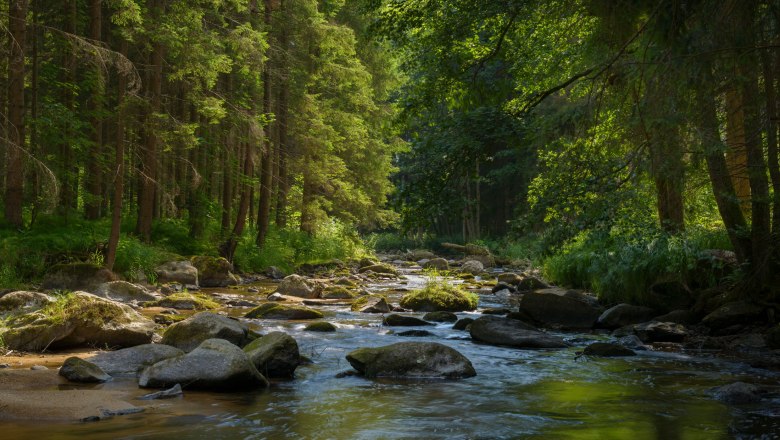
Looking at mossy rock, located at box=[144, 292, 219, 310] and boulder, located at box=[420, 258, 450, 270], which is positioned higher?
boulder, located at box=[420, 258, 450, 270]

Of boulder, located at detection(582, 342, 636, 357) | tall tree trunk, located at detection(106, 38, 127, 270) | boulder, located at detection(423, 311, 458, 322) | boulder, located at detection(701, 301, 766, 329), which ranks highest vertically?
tall tree trunk, located at detection(106, 38, 127, 270)

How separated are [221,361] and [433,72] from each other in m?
5.18

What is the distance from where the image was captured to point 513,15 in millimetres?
8672

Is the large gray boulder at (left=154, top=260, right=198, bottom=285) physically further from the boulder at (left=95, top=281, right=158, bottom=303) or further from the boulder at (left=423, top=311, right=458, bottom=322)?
the boulder at (left=423, top=311, right=458, bottom=322)

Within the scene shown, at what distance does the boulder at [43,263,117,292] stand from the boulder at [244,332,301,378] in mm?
6655

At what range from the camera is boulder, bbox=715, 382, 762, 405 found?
21.1 ft

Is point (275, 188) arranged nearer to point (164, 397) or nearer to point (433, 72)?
point (433, 72)

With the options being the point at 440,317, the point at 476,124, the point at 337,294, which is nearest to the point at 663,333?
the point at 440,317

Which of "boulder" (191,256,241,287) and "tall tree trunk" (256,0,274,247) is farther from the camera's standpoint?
"tall tree trunk" (256,0,274,247)

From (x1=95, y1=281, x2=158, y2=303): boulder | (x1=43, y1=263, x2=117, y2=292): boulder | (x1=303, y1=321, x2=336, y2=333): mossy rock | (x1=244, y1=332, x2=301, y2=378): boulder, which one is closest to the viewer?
(x1=244, y1=332, x2=301, y2=378): boulder

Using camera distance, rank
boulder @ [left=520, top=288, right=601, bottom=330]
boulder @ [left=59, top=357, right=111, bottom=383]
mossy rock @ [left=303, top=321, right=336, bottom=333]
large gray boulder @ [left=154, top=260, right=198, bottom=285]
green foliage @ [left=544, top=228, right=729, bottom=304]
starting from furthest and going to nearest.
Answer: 1. large gray boulder @ [left=154, top=260, right=198, bottom=285]
2. boulder @ [left=520, top=288, right=601, bottom=330]
3. mossy rock @ [left=303, top=321, right=336, bottom=333]
4. green foliage @ [left=544, top=228, right=729, bottom=304]
5. boulder @ [left=59, top=357, right=111, bottom=383]

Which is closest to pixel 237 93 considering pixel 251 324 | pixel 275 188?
pixel 275 188

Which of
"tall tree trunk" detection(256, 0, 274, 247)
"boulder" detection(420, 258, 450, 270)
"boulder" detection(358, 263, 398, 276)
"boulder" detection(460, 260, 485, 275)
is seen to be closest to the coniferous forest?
"tall tree trunk" detection(256, 0, 274, 247)

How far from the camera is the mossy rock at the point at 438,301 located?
14070 millimetres
